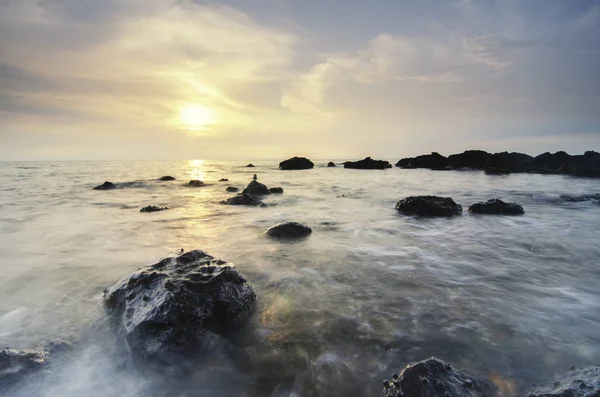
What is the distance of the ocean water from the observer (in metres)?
3.05

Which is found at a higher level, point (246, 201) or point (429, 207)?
point (429, 207)

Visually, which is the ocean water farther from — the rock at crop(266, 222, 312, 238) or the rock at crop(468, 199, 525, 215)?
the rock at crop(468, 199, 525, 215)

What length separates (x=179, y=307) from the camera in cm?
360

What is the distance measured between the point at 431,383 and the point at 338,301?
2059 mm

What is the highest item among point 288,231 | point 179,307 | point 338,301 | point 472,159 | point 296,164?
point 472,159

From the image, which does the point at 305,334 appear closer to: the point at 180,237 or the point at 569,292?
the point at 569,292

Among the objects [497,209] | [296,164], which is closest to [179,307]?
[497,209]

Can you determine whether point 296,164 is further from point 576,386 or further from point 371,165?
point 576,386

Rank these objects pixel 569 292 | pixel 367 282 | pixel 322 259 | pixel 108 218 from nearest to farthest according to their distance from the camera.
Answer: pixel 569 292, pixel 367 282, pixel 322 259, pixel 108 218

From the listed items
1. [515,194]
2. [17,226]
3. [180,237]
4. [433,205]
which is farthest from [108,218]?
[515,194]

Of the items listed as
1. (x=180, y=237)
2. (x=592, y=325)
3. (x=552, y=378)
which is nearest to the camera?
(x=552, y=378)

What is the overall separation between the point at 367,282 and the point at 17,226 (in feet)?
35.6

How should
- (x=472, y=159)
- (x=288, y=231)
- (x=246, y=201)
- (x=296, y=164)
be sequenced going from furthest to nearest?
(x=296, y=164) < (x=472, y=159) < (x=246, y=201) < (x=288, y=231)

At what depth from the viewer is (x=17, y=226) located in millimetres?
9922
